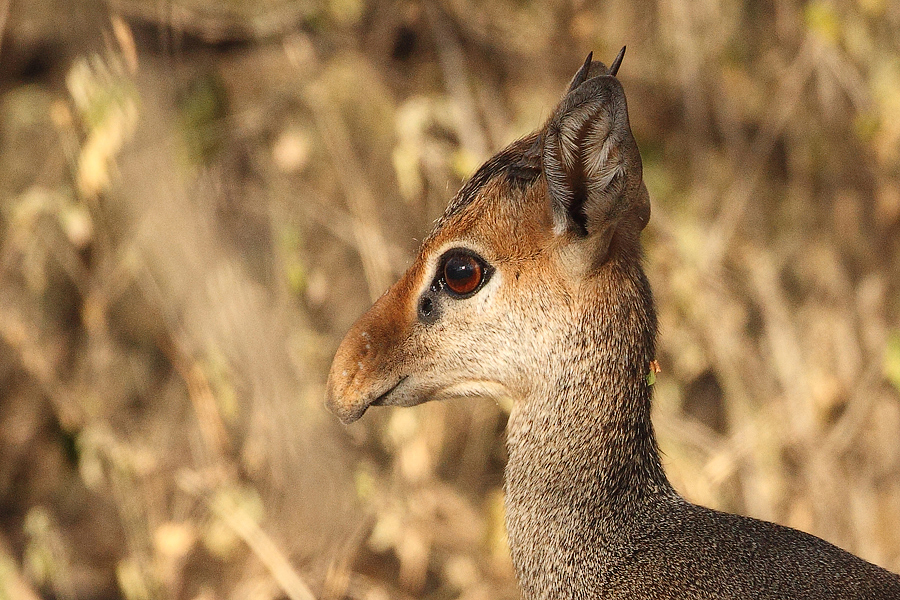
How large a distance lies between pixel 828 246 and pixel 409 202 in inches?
87.0

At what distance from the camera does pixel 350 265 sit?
190 inches

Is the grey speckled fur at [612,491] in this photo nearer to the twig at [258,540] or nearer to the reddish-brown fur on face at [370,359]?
the reddish-brown fur on face at [370,359]

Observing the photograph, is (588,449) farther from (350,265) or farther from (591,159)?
(350,265)

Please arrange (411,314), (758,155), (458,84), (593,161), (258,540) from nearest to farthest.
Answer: (593,161), (411,314), (258,540), (458,84), (758,155)

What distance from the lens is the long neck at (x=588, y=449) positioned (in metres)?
2.04

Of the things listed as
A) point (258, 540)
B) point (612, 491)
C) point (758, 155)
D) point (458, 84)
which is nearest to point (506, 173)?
point (612, 491)

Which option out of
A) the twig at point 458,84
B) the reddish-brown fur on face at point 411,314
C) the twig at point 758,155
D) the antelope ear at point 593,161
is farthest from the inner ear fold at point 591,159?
the twig at point 758,155

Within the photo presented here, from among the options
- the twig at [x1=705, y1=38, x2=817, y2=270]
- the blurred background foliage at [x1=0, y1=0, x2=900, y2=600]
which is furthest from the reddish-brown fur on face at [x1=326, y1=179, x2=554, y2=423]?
the twig at [x1=705, y1=38, x2=817, y2=270]

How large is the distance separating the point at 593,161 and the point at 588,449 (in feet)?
1.99

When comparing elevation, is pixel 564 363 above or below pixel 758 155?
below

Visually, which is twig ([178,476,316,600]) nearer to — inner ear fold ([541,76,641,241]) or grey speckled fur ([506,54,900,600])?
grey speckled fur ([506,54,900,600])

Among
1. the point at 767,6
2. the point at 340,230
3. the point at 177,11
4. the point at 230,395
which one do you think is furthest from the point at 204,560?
the point at 767,6

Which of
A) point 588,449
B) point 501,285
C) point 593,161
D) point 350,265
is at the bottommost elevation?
point 588,449

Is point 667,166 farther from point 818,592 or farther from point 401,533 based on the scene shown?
point 818,592
